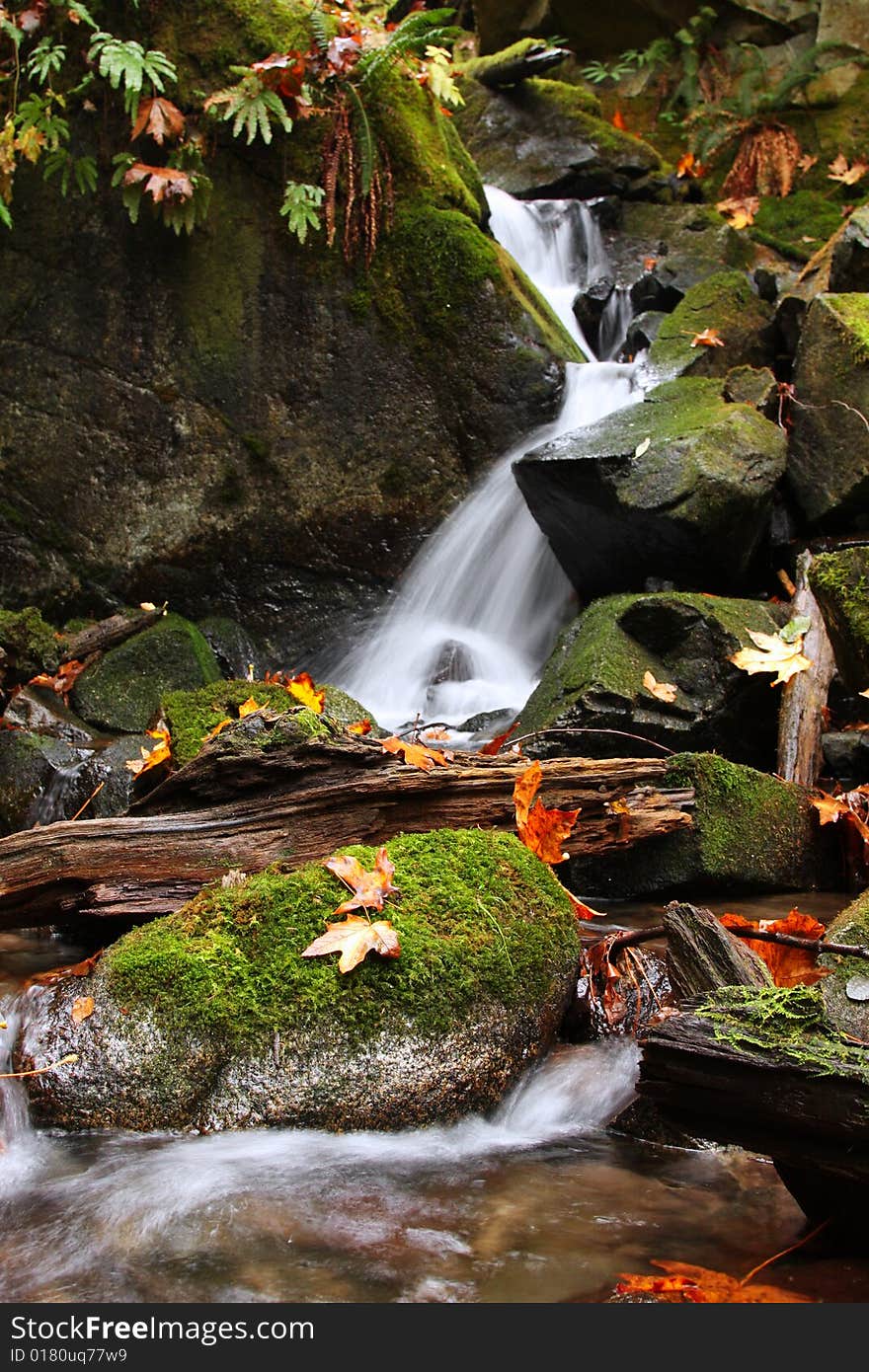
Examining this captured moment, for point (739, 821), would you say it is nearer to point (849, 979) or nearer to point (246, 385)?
point (849, 979)

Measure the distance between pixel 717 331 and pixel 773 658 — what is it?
3.52 m

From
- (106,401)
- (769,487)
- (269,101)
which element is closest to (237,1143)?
(769,487)

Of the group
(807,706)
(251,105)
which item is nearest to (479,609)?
(807,706)

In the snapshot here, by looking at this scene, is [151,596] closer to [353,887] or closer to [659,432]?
[659,432]

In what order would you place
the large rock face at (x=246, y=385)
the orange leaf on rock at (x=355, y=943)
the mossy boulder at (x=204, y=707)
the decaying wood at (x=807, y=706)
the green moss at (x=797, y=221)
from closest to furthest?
1. the orange leaf on rock at (x=355, y=943)
2. the mossy boulder at (x=204, y=707)
3. the decaying wood at (x=807, y=706)
4. the large rock face at (x=246, y=385)
5. the green moss at (x=797, y=221)

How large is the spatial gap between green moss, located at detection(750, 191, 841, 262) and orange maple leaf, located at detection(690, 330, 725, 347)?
2.92 meters

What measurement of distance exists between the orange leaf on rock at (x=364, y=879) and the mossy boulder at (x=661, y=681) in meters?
2.03

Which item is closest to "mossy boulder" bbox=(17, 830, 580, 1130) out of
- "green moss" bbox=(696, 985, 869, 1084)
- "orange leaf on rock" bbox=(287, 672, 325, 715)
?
"green moss" bbox=(696, 985, 869, 1084)

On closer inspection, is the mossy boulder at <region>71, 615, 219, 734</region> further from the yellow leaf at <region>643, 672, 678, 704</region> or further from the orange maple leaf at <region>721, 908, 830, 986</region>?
the orange maple leaf at <region>721, 908, 830, 986</region>

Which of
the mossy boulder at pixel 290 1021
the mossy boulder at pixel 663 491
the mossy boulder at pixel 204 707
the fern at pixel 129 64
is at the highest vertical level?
the fern at pixel 129 64

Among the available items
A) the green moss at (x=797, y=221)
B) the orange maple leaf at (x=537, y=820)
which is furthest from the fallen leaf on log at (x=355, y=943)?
the green moss at (x=797, y=221)

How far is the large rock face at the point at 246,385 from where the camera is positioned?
6.99m

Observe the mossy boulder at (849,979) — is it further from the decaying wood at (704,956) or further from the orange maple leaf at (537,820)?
the orange maple leaf at (537,820)

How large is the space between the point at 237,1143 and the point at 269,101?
6.30 meters
